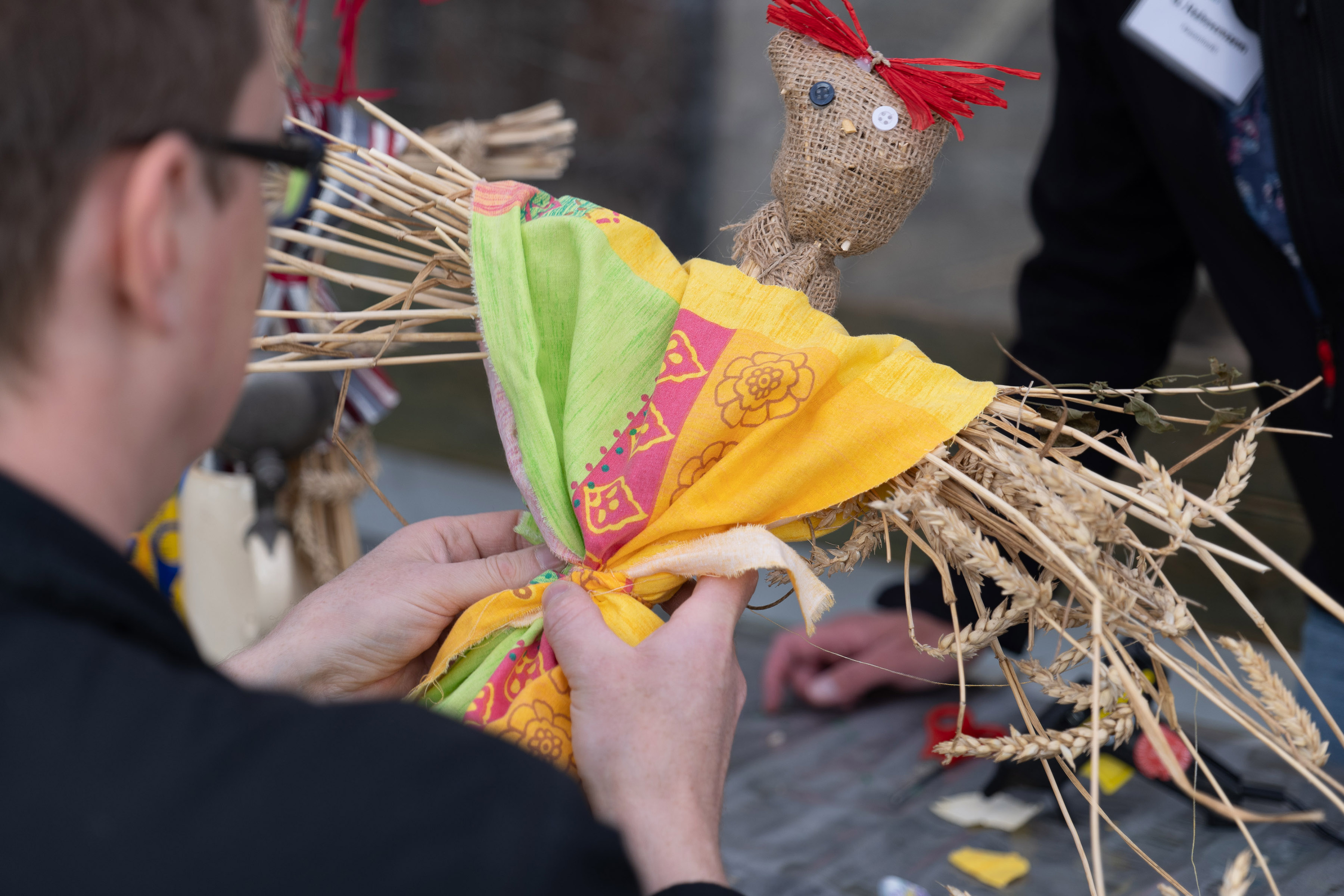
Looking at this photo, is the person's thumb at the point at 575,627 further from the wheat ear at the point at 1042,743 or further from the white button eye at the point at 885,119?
the white button eye at the point at 885,119

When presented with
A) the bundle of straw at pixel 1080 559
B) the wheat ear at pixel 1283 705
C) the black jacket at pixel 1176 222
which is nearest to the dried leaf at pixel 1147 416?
the bundle of straw at pixel 1080 559

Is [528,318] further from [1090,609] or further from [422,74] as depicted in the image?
[422,74]

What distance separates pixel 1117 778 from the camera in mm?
1234

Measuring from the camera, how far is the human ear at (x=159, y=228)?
44cm

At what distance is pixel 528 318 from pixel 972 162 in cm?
296

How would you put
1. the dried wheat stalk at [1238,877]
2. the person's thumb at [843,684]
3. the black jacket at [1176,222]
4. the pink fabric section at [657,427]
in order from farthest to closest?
the person's thumb at [843,684] < the black jacket at [1176,222] < the pink fabric section at [657,427] < the dried wheat stalk at [1238,877]

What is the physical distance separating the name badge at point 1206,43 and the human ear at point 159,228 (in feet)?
3.48

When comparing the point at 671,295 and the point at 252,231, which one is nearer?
the point at 252,231

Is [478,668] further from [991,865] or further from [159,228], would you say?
[991,865]

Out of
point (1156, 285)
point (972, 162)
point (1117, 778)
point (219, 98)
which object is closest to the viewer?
point (219, 98)

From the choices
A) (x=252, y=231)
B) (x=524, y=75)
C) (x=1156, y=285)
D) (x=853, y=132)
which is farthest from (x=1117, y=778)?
(x=524, y=75)

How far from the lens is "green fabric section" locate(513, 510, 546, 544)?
805mm

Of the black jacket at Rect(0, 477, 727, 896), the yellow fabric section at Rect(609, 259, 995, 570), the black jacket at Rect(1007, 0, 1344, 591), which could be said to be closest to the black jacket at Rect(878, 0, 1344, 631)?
the black jacket at Rect(1007, 0, 1344, 591)

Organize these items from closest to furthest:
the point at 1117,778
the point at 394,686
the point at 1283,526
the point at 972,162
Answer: the point at 394,686 < the point at 1117,778 < the point at 1283,526 < the point at 972,162
